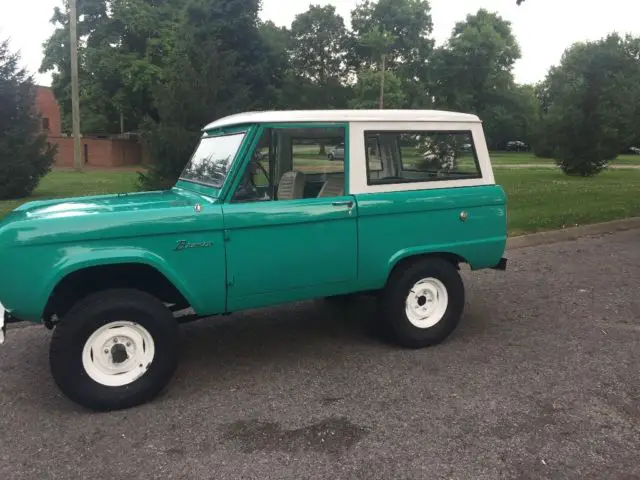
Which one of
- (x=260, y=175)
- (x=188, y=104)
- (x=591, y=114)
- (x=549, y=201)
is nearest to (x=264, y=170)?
(x=260, y=175)

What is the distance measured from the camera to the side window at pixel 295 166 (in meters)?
4.20

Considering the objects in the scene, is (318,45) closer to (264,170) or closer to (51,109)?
(51,109)

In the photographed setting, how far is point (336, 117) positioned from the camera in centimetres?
444

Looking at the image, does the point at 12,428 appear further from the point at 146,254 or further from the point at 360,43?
the point at 360,43

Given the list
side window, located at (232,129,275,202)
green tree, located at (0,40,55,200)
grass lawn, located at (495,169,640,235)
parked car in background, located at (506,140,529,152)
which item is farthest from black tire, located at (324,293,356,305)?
parked car in background, located at (506,140,529,152)

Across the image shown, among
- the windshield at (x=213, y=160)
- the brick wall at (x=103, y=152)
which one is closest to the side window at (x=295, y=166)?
the windshield at (x=213, y=160)

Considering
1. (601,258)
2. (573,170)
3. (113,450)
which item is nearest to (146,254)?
(113,450)

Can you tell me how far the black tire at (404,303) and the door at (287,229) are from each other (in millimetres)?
423

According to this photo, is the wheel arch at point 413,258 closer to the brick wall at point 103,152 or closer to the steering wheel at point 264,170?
the steering wheel at point 264,170

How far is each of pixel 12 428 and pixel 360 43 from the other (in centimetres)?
6095

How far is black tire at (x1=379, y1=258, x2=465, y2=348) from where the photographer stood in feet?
15.5

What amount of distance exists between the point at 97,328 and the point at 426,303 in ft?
8.60

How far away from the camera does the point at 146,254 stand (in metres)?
3.75

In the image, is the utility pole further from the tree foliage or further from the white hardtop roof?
the white hardtop roof
